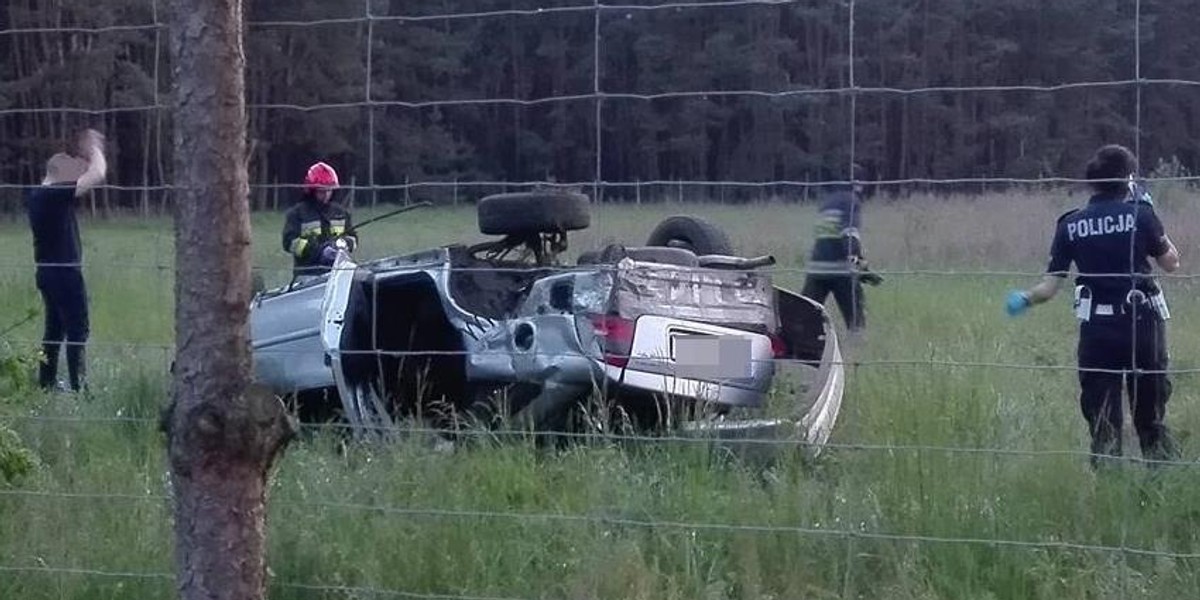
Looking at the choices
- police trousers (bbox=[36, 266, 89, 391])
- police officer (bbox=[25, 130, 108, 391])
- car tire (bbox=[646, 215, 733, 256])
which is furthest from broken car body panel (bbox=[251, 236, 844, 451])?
police trousers (bbox=[36, 266, 89, 391])

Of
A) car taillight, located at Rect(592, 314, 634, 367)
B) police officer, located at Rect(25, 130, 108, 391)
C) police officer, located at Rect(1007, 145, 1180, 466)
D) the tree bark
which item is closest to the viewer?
the tree bark

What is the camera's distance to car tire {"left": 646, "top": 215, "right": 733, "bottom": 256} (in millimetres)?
9062

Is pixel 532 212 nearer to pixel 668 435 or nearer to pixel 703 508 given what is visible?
pixel 668 435

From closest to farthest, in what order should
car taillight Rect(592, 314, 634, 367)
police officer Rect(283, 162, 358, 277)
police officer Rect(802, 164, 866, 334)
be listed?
police officer Rect(802, 164, 866, 334), car taillight Rect(592, 314, 634, 367), police officer Rect(283, 162, 358, 277)

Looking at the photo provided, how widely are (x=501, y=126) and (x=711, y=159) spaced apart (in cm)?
75

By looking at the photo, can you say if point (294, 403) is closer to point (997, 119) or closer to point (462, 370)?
point (462, 370)

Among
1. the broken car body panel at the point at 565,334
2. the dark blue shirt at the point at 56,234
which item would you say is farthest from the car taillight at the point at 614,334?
the dark blue shirt at the point at 56,234

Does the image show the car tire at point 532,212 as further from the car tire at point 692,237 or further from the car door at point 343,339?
the car tire at point 692,237

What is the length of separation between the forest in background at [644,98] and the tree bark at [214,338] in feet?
3.37

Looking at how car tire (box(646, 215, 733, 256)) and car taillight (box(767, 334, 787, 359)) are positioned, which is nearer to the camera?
car taillight (box(767, 334, 787, 359))

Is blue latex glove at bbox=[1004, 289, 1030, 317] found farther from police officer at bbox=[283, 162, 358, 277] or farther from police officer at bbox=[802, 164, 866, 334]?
police officer at bbox=[283, 162, 358, 277]

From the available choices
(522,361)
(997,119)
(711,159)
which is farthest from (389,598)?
(997,119)

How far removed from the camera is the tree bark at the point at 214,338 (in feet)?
12.0

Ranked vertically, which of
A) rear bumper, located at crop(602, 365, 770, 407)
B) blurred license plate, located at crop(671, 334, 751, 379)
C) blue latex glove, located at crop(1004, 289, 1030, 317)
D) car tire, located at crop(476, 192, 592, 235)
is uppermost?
car tire, located at crop(476, 192, 592, 235)
